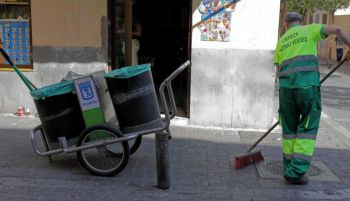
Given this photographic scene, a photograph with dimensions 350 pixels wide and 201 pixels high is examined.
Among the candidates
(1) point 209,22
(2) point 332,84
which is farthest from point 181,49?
(2) point 332,84

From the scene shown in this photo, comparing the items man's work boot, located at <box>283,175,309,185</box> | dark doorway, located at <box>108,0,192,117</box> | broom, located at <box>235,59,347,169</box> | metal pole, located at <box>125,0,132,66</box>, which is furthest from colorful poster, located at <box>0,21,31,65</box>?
man's work boot, located at <box>283,175,309,185</box>

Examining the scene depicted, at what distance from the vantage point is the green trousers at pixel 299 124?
4684mm

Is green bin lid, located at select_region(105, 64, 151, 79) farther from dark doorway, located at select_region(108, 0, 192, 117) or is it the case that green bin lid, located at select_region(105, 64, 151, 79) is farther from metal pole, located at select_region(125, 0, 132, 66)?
dark doorway, located at select_region(108, 0, 192, 117)

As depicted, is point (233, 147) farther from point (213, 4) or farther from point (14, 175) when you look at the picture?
point (14, 175)

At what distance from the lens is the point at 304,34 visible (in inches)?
186

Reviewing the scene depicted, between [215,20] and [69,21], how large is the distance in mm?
2487

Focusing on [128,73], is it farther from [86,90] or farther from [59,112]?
[59,112]

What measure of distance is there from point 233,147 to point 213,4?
2.38 metres

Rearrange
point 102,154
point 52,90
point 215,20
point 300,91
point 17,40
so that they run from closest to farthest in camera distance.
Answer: point 300,91
point 52,90
point 102,154
point 215,20
point 17,40

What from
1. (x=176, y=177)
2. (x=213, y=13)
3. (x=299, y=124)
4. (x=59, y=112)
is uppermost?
(x=213, y=13)

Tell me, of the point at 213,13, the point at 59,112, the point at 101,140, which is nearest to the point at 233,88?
the point at 213,13

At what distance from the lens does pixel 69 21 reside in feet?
24.5

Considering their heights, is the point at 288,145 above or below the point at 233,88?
below

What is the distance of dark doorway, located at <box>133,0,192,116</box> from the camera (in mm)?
8945
